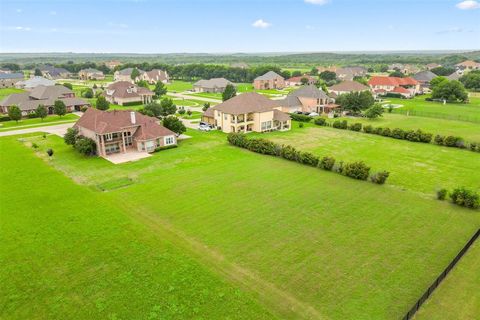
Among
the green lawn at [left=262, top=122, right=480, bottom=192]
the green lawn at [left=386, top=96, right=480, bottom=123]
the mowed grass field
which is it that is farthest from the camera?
the green lawn at [left=386, top=96, right=480, bottom=123]

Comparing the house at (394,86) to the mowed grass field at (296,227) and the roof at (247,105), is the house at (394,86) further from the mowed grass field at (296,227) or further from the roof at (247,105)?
the mowed grass field at (296,227)

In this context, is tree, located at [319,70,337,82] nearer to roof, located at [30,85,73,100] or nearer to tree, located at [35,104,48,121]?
roof, located at [30,85,73,100]

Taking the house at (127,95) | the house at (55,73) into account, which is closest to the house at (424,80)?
the house at (127,95)

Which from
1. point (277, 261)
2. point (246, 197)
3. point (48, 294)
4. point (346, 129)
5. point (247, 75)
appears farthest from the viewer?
point (247, 75)

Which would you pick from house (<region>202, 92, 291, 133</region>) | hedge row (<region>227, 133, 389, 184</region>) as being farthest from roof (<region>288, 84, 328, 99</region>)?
hedge row (<region>227, 133, 389, 184</region>)

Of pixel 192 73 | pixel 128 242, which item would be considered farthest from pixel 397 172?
pixel 192 73

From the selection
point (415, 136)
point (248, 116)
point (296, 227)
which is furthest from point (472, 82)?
point (296, 227)

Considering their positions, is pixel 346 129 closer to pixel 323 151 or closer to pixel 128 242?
pixel 323 151
